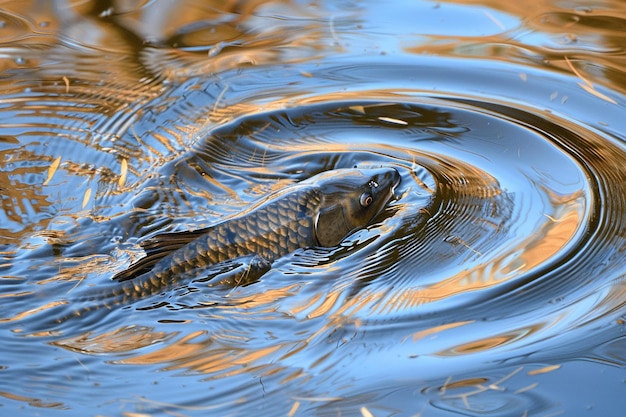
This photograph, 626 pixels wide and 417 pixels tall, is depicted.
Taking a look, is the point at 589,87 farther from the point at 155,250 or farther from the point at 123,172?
the point at 155,250

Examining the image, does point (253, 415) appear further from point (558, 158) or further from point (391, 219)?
point (558, 158)

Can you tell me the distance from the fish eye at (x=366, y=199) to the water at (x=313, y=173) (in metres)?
0.15

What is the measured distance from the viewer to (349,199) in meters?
4.02

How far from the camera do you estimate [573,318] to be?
338cm

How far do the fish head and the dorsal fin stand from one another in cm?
64

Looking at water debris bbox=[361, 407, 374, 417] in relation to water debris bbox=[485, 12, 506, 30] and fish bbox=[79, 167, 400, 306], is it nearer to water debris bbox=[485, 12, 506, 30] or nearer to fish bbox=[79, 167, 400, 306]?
fish bbox=[79, 167, 400, 306]

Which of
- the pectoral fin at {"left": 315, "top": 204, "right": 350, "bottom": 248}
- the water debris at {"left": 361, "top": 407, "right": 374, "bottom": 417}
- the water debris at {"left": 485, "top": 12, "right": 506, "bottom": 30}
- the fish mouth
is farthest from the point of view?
the water debris at {"left": 485, "top": 12, "right": 506, "bottom": 30}

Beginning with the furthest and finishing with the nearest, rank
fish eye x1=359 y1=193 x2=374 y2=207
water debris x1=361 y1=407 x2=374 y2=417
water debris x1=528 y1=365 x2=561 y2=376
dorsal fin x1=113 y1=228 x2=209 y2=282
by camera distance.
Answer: fish eye x1=359 y1=193 x2=374 y2=207 < dorsal fin x1=113 y1=228 x2=209 y2=282 < water debris x1=528 y1=365 x2=561 y2=376 < water debris x1=361 y1=407 x2=374 y2=417

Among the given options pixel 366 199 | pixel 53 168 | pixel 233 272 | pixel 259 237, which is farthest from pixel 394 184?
pixel 53 168

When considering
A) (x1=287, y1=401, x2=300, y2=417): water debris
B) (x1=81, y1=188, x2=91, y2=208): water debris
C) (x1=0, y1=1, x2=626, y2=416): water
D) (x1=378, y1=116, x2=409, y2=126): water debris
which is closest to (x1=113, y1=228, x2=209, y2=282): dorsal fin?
(x1=0, y1=1, x2=626, y2=416): water

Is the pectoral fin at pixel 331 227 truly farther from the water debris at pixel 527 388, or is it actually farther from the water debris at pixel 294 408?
the water debris at pixel 527 388

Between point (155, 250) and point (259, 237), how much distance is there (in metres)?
Result: 0.48

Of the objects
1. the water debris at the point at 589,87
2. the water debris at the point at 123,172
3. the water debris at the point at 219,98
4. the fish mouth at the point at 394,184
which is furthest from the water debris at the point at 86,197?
the water debris at the point at 589,87

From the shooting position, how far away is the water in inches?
124
